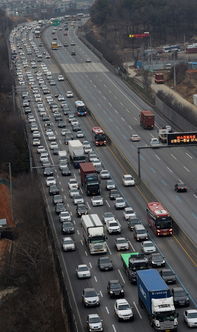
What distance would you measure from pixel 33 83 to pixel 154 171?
62335 millimetres

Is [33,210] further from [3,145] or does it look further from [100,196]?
[3,145]

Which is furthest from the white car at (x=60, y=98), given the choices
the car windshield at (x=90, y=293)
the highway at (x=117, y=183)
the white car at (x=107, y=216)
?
the car windshield at (x=90, y=293)

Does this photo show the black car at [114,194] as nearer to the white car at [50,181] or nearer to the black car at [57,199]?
the black car at [57,199]

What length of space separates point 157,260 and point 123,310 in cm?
914

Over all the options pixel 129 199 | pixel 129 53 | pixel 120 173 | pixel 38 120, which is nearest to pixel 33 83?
pixel 38 120

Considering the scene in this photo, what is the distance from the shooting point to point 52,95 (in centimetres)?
13712

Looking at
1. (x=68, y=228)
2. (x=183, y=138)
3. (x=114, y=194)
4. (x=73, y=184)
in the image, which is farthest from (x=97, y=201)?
(x=183, y=138)

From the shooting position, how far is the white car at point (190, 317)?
161ft

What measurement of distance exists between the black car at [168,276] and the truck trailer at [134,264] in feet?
3.78

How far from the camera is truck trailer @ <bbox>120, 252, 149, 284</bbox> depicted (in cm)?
5722

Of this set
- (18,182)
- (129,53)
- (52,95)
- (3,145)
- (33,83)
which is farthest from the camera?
(129,53)

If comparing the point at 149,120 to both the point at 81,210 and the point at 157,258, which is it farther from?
the point at 157,258

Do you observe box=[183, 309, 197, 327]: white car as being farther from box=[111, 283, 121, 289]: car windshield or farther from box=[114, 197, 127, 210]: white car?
box=[114, 197, 127, 210]: white car

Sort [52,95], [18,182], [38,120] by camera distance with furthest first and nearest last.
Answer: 1. [52,95]
2. [38,120]
3. [18,182]
